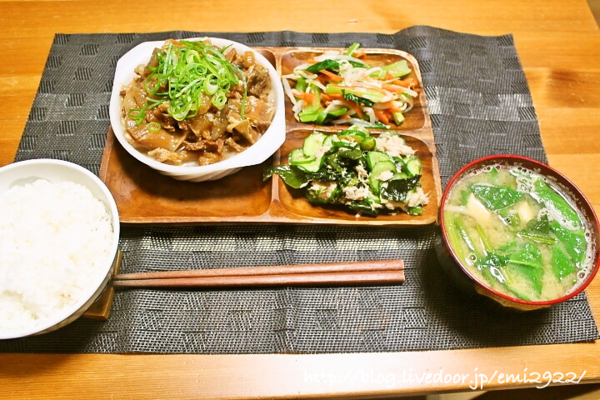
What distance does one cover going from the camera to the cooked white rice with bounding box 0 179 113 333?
1548 mm

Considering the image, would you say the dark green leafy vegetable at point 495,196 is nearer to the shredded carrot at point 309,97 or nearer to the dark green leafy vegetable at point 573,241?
the dark green leafy vegetable at point 573,241

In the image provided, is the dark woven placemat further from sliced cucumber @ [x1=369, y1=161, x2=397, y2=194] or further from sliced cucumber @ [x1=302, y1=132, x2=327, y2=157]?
Result: sliced cucumber @ [x1=302, y1=132, x2=327, y2=157]

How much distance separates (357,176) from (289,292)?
64 centimetres

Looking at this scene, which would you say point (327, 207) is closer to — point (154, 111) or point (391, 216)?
point (391, 216)

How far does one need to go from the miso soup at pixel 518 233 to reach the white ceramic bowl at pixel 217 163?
0.86 m

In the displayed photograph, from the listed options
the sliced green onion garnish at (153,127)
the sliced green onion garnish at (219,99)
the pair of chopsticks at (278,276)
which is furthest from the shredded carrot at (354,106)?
the sliced green onion garnish at (153,127)

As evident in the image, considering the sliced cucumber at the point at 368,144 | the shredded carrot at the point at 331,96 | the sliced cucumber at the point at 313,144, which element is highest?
the shredded carrot at the point at 331,96

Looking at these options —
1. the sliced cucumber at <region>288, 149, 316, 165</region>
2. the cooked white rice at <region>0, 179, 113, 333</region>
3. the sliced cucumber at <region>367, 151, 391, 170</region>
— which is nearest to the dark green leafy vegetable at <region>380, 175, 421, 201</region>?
the sliced cucumber at <region>367, 151, 391, 170</region>

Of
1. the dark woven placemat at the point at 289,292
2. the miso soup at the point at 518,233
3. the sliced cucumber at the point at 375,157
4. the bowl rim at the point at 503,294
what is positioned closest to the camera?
the bowl rim at the point at 503,294

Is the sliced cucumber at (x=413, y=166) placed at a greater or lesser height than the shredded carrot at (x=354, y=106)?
lesser

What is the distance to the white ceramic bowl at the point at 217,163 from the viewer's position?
1.88 m

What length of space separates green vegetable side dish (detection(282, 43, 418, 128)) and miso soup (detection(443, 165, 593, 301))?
2.34ft

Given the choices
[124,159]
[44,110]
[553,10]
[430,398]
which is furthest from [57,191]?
[553,10]

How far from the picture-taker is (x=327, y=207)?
2045 mm
